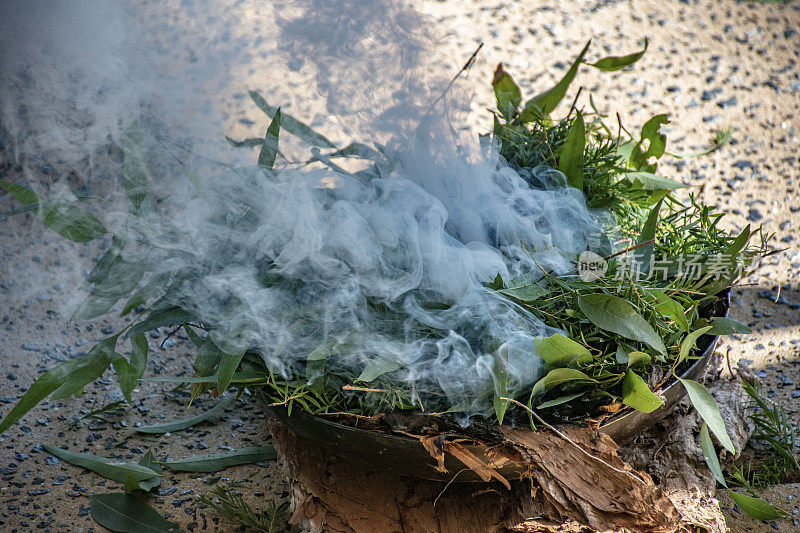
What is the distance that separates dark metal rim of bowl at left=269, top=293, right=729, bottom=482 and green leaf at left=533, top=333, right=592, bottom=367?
9 cm

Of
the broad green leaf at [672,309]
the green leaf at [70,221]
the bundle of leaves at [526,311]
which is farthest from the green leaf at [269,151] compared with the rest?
the broad green leaf at [672,309]

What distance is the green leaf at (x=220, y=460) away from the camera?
4.07 ft

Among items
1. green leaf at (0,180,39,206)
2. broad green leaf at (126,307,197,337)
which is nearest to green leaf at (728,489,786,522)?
broad green leaf at (126,307,197,337)

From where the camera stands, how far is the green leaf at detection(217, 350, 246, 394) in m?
0.89

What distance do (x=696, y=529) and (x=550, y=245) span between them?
1.57ft

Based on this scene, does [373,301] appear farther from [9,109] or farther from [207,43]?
[9,109]

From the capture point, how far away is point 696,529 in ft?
3.37

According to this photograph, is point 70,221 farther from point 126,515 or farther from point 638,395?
point 638,395

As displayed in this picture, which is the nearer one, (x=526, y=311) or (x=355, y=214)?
(x=526, y=311)

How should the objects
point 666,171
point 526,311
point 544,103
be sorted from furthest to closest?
point 666,171 → point 544,103 → point 526,311

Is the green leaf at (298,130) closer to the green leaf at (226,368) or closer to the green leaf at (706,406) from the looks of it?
the green leaf at (226,368)

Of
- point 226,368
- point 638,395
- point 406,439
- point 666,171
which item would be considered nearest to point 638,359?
point 638,395

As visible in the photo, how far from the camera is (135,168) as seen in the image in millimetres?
1039

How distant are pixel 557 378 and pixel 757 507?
0.49 meters
